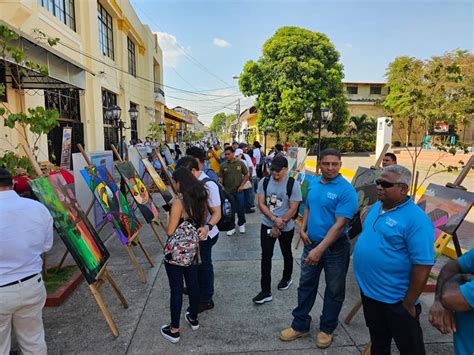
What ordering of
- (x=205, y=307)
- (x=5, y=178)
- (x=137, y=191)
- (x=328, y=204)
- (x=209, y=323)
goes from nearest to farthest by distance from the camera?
1. (x=5, y=178)
2. (x=328, y=204)
3. (x=209, y=323)
4. (x=205, y=307)
5. (x=137, y=191)

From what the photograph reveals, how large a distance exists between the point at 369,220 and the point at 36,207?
2.55 metres

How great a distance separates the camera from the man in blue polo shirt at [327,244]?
278cm

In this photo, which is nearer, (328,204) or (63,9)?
(328,204)

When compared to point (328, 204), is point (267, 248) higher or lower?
lower

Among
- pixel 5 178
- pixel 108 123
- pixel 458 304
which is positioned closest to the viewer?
pixel 458 304

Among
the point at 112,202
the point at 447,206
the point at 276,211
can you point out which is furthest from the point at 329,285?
the point at 112,202

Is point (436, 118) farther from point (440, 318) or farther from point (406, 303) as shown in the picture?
point (440, 318)

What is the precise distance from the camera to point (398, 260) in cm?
208

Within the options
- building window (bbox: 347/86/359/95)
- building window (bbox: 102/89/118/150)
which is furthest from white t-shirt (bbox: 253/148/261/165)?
building window (bbox: 347/86/359/95)

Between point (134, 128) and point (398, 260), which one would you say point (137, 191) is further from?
point (134, 128)

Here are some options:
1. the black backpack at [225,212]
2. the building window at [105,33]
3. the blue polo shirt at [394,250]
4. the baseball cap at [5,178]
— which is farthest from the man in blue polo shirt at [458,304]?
the building window at [105,33]

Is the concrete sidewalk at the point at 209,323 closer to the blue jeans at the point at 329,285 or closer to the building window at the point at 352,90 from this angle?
the blue jeans at the point at 329,285

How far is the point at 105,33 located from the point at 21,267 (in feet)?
61.6

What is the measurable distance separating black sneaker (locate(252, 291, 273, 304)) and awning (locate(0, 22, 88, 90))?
662 cm
